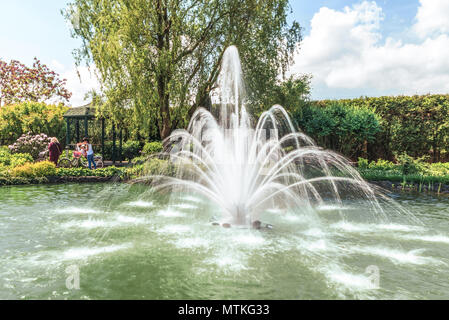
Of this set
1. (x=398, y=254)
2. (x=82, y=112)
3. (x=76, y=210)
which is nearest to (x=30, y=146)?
(x=82, y=112)

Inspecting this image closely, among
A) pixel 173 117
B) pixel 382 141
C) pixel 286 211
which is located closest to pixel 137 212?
pixel 286 211

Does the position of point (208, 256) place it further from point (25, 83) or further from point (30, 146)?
point (25, 83)

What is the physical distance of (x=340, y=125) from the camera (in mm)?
19047

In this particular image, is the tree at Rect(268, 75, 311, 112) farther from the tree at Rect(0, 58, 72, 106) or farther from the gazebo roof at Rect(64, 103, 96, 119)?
the tree at Rect(0, 58, 72, 106)

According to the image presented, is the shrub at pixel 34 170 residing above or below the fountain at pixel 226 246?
above

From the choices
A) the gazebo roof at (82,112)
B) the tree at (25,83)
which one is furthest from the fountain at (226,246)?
the tree at (25,83)

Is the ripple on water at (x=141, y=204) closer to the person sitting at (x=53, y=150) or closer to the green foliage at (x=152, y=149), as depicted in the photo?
the green foliage at (x=152, y=149)

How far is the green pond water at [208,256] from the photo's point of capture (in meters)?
4.46

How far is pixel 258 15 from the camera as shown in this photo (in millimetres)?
15766

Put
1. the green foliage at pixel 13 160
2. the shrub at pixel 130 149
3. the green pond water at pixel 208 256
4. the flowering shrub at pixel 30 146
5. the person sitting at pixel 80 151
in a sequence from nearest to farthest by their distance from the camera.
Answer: the green pond water at pixel 208 256 < the green foliage at pixel 13 160 < the person sitting at pixel 80 151 < the flowering shrub at pixel 30 146 < the shrub at pixel 130 149

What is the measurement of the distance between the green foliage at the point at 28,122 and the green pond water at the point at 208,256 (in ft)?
61.5

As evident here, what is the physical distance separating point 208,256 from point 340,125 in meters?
15.7

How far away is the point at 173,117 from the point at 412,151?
1447cm

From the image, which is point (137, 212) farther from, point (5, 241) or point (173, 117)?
point (173, 117)
